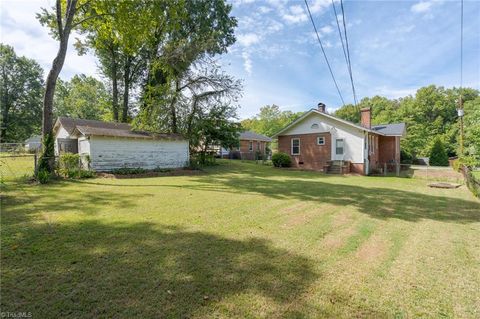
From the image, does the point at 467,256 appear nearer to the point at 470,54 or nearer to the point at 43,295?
the point at 43,295

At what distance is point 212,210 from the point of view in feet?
22.2

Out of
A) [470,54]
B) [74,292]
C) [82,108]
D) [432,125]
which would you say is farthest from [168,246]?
[432,125]

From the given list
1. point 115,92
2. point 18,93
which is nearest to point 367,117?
point 115,92

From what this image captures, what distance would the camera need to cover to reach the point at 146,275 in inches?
128

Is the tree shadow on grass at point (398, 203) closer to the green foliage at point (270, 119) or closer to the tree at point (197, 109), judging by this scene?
the tree at point (197, 109)

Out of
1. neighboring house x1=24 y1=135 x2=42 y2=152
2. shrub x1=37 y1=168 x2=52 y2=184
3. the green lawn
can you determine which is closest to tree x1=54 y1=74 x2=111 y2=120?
neighboring house x1=24 y1=135 x2=42 y2=152

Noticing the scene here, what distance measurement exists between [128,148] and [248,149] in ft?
71.2

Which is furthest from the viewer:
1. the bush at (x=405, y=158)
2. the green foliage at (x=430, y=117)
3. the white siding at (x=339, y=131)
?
the green foliage at (x=430, y=117)

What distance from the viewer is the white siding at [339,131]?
1904 cm

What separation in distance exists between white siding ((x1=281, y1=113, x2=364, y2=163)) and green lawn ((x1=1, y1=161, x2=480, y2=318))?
1252 cm

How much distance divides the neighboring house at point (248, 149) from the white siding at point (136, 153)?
14176mm

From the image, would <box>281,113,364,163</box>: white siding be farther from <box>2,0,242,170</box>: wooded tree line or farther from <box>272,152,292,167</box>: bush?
<box>2,0,242,170</box>: wooded tree line

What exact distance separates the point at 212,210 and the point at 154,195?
2.94 m

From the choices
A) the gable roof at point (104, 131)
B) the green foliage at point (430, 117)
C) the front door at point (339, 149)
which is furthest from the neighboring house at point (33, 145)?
the green foliage at point (430, 117)
